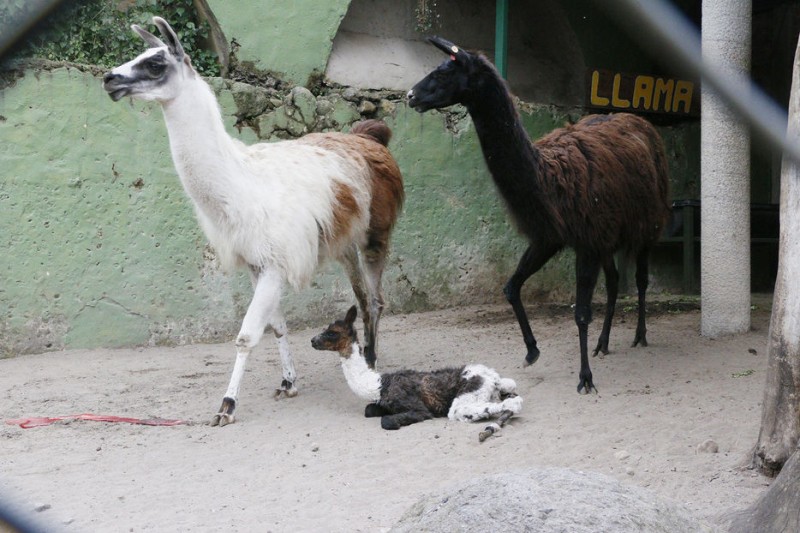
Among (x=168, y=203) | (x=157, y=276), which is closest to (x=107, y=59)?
(x=168, y=203)

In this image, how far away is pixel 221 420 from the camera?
4.90m

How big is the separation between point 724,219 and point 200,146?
151 inches

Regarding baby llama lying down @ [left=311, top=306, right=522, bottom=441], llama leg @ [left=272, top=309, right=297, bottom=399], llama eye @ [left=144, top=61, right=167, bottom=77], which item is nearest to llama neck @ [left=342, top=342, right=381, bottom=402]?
baby llama lying down @ [left=311, top=306, right=522, bottom=441]

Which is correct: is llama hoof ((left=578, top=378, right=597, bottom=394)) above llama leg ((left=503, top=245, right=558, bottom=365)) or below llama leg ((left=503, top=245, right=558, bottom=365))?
below

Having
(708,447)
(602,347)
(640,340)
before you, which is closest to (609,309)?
(602,347)

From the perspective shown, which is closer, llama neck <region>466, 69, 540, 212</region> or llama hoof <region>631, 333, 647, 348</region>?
llama neck <region>466, 69, 540, 212</region>

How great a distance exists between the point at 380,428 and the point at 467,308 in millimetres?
3545

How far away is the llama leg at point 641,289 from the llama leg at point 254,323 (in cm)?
286

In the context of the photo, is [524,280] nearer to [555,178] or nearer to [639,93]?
[555,178]

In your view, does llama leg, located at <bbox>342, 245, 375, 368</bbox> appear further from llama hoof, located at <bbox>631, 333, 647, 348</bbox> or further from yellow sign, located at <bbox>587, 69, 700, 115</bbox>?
yellow sign, located at <bbox>587, 69, 700, 115</bbox>

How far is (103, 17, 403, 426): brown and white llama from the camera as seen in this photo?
479 cm

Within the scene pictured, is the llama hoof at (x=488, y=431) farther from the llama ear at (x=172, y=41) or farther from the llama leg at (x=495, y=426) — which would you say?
the llama ear at (x=172, y=41)

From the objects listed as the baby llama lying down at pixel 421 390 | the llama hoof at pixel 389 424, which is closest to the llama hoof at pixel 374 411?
the baby llama lying down at pixel 421 390

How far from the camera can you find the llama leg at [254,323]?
497cm
